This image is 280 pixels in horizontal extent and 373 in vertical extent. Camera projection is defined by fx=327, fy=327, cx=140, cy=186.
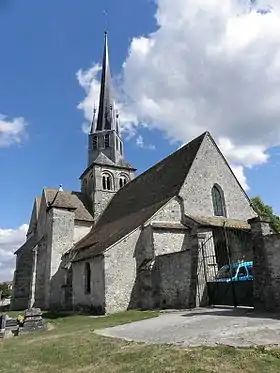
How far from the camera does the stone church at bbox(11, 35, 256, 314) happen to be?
17.3m

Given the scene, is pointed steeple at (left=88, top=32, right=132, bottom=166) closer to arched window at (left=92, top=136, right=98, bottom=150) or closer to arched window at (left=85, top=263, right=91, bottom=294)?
arched window at (left=92, top=136, right=98, bottom=150)

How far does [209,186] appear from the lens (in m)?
21.1

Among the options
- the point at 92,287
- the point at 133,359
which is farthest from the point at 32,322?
the point at 133,359

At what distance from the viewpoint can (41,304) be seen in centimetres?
2577

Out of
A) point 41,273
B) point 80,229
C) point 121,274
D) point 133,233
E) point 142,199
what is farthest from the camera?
point 80,229

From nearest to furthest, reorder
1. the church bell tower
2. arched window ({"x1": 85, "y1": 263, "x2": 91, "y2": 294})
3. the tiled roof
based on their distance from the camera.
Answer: arched window ({"x1": 85, "y1": 263, "x2": 91, "y2": 294}), the tiled roof, the church bell tower

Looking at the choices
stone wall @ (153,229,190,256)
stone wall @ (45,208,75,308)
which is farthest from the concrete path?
stone wall @ (45,208,75,308)

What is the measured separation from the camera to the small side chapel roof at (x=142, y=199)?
19.9 m

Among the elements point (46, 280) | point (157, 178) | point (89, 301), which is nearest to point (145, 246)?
point (89, 301)

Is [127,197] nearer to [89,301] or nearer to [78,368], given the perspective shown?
[89,301]

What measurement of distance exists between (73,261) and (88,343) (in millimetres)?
13547

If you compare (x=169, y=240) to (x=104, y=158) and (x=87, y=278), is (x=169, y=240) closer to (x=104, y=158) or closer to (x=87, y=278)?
(x=87, y=278)

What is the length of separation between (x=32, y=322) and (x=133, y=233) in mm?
7148

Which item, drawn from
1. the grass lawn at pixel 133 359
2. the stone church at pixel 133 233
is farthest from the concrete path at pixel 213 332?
the stone church at pixel 133 233
